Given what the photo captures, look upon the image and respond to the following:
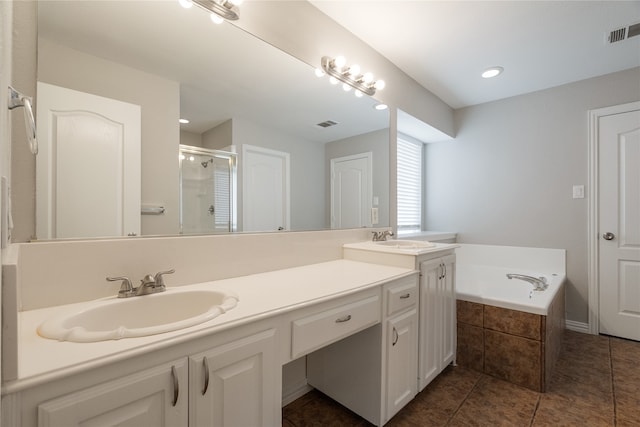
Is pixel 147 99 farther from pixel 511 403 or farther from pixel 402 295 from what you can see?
pixel 511 403

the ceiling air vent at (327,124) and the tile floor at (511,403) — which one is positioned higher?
the ceiling air vent at (327,124)

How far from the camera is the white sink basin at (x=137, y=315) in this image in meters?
0.71

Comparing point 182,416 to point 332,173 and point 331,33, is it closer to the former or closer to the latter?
point 332,173

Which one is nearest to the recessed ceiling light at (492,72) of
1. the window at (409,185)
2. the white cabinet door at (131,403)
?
the window at (409,185)

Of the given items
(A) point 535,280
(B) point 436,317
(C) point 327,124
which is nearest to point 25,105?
(C) point 327,124

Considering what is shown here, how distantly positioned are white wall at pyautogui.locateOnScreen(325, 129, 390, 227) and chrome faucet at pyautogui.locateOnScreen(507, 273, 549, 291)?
4.59ft

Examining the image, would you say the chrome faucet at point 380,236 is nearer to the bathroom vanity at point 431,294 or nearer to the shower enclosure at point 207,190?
the bathroom vanity at point 431,294

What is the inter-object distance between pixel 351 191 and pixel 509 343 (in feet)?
4.79

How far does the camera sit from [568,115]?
2.70 metres

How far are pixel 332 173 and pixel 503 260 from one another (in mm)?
2321

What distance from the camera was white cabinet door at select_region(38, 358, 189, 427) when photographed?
0.59 meters

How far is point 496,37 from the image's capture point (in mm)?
2051

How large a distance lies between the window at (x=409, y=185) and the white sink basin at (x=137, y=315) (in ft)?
7.75

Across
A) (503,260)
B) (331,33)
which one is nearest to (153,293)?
(331,33)
